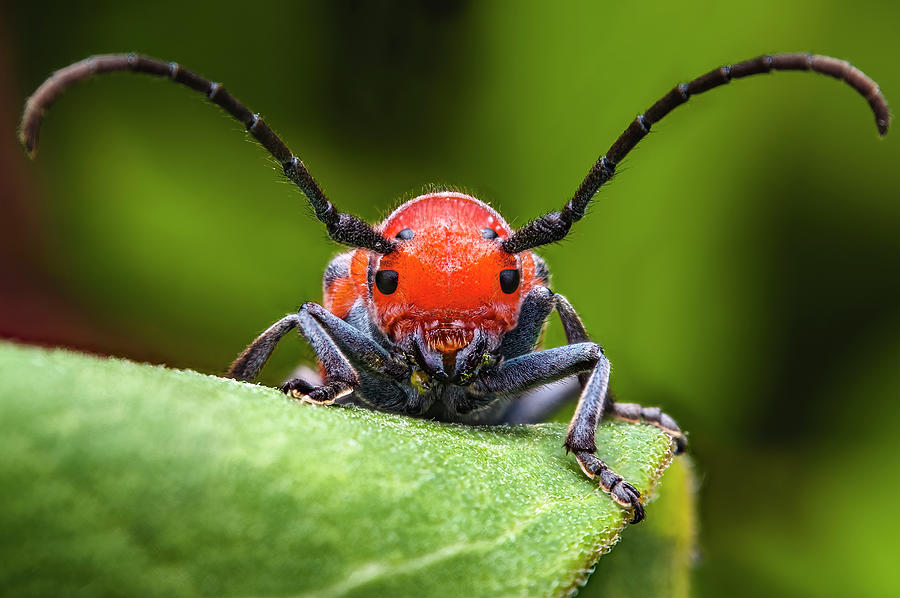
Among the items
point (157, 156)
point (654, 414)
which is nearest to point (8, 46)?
point (157, 156)

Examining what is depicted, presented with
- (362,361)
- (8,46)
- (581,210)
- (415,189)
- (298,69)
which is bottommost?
(362,361)

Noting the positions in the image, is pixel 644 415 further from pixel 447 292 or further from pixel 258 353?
pixel 258 353

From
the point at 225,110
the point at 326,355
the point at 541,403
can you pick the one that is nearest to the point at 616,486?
the point at 326,355

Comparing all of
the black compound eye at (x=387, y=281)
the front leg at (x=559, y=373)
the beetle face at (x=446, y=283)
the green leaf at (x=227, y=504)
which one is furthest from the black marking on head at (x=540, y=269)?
the green leaf at (x=227, y=504)

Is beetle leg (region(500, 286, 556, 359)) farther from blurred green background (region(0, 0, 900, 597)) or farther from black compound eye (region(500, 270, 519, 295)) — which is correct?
blurred green background (region(0, 0, 900, 597))

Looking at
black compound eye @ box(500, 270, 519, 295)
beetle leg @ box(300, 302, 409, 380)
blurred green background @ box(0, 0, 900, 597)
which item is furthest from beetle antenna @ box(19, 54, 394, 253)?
blurred green background @ box(0, 0, 900, 597)

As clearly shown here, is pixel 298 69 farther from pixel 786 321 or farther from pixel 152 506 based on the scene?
pixel 152 506
